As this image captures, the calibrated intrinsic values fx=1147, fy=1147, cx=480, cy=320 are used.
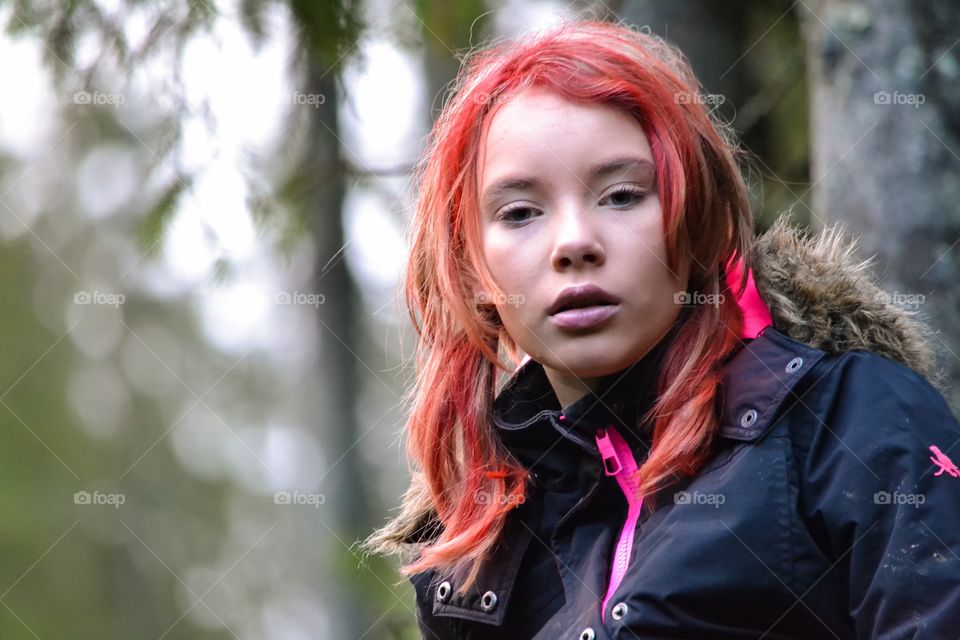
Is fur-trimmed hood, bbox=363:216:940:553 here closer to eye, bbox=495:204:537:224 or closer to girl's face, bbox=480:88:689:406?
girl's face, bbox=480:88:689:406

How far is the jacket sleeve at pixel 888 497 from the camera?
1711 millimetres

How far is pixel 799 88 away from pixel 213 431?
13261mm

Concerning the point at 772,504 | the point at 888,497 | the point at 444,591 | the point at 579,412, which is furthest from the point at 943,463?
the point at 444,591

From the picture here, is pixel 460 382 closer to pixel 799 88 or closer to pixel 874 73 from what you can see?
pixel 874 73

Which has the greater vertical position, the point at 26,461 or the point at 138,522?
the point at 26,461

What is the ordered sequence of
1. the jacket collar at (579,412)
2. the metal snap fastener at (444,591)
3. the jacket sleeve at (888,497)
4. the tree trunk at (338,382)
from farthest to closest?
the tree trunk at (338,382)
the metal snap fastener at (444,591)
the jacket collar at (579,412)
the jacket sleeve at (888,497)

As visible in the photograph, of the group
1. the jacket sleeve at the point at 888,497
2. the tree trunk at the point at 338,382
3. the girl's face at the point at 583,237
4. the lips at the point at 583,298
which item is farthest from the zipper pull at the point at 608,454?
the tree trunk at the point at 338,382

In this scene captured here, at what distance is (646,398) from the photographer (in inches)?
85.6

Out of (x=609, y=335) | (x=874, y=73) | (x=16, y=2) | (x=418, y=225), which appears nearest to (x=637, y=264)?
(x=609, y=335)

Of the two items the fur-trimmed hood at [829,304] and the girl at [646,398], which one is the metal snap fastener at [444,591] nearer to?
the girl at [646,398]

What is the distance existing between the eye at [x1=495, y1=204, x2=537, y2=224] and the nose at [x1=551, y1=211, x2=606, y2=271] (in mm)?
97

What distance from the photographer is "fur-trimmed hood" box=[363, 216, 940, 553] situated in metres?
2.09

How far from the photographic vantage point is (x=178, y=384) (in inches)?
631

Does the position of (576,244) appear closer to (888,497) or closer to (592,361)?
(592,361)
